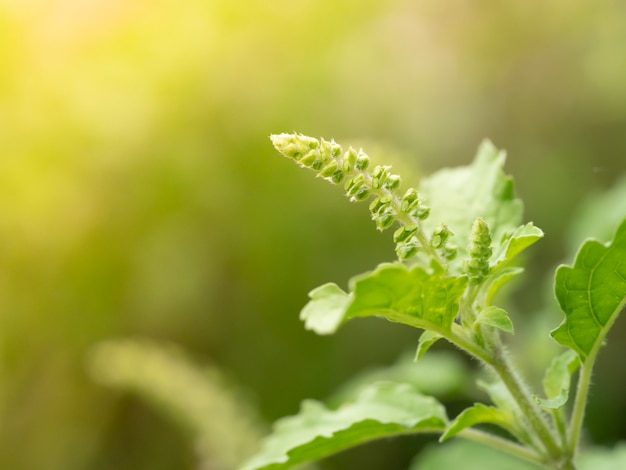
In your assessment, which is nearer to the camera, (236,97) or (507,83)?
Answer: (236,97)

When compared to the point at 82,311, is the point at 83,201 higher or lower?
higher

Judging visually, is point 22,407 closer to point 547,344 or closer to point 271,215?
point 271,215

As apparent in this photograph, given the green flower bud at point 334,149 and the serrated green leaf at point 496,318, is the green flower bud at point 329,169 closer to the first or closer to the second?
the green flower bud at point 334,149

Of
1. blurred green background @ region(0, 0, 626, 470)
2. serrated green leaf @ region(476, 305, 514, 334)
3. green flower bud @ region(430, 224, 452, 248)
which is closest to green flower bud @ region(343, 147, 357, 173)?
green flower bud @ region(430, 224, 452, 248)

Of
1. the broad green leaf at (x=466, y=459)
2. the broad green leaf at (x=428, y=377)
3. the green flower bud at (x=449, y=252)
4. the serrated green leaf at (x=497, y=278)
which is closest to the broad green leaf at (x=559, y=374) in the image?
the serrated green leaf at (x=497, y=278)

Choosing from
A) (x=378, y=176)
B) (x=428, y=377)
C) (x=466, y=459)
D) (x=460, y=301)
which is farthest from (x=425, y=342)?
(x=428, y=377)

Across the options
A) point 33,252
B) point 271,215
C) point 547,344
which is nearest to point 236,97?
point 271,215

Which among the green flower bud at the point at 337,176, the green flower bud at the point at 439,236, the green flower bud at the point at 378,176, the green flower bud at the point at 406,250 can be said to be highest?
the green flower bud at the point at 337,176

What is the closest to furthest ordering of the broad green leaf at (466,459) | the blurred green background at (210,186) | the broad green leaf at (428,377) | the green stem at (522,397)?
the green stem at (522,397) < the broad green leaf at (466,459) < the broad green leaf at (428,377) < the blurred green background at (210,186)
